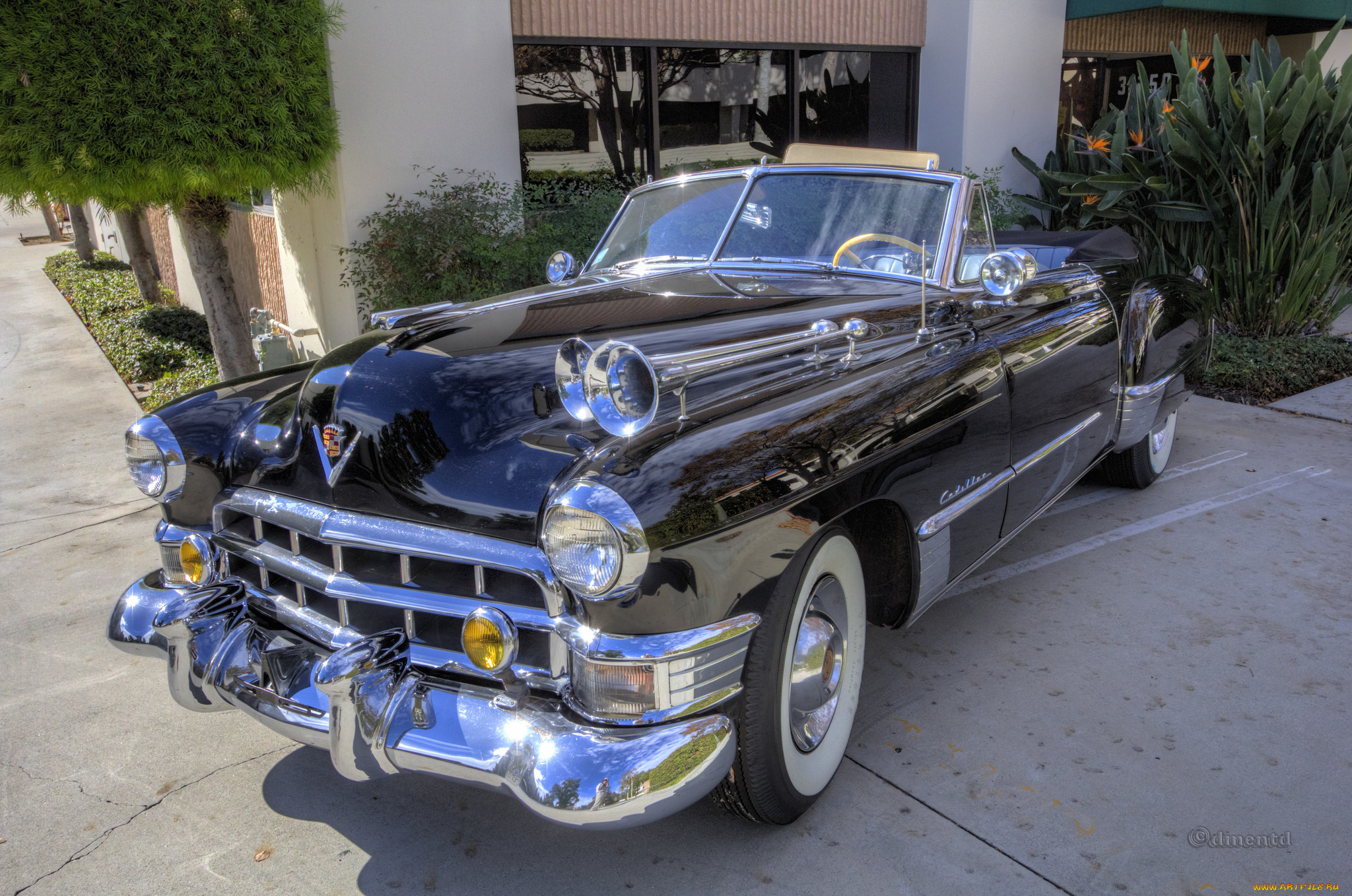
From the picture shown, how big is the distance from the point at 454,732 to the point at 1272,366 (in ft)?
22.7

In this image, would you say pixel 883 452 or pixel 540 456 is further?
pixel 883 452

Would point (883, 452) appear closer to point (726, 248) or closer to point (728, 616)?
point (728, 616)

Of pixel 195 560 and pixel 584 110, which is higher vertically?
pixel 584 110

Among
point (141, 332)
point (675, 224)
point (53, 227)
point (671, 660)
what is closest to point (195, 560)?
point (671, 660)

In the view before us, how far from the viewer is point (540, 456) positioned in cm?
227

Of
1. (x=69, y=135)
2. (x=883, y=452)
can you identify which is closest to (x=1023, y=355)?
(x=883, y=452)

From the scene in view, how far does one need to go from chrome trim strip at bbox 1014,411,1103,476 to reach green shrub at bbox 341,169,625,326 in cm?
384

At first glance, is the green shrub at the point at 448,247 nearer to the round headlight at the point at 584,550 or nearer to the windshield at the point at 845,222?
the windshield at the point at 845,222

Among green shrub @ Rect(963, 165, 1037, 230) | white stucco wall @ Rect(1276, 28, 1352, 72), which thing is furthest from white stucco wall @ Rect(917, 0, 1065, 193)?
white stucco wall @ Rect(1276, 28, 1352, 72)

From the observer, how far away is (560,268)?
13.0 ft

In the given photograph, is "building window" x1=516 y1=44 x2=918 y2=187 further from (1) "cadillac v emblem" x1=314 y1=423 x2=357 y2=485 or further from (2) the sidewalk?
(1) "cadillac v emblem" x1=314 y1=423 x2=357 y2=485

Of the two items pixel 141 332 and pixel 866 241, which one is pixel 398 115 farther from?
pixel 141 332

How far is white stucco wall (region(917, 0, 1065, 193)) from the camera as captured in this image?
9.11 meters

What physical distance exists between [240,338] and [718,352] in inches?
205
